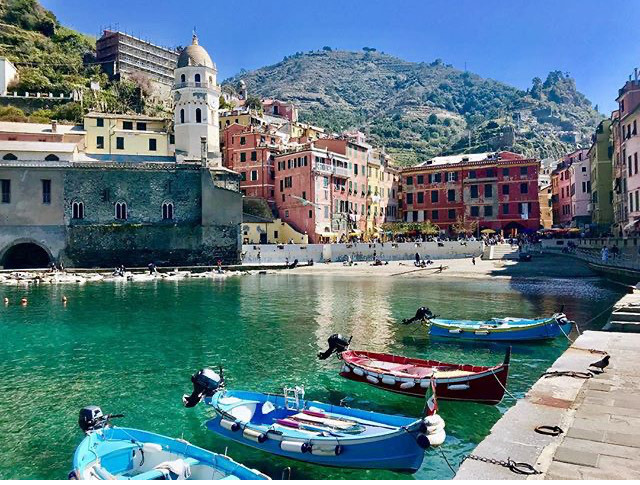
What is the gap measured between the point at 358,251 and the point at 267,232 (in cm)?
1200

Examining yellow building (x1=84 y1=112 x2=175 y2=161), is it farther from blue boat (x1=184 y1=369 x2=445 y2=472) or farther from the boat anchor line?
the boat anchor line

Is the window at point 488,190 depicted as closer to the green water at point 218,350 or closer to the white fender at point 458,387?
the green water at point 218,350

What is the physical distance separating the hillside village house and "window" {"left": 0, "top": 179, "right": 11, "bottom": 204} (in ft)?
0.35

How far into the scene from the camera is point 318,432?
1066 centimetres

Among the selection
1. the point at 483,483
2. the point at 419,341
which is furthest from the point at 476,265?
the point at 483,483

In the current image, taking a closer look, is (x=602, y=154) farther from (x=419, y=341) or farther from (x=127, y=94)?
(x=127, y=94)

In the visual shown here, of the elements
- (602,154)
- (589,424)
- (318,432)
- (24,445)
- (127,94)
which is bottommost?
(24,445)

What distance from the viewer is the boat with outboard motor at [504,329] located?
21406mm

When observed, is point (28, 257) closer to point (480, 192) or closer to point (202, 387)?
point (202, 387)

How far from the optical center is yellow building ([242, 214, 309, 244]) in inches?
2581

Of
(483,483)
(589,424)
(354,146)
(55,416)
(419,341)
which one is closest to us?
(483,483)

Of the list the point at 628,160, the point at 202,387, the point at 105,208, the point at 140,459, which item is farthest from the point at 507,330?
the point at 105,208

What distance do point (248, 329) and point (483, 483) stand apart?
20164mm

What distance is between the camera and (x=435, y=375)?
14.5 metres
